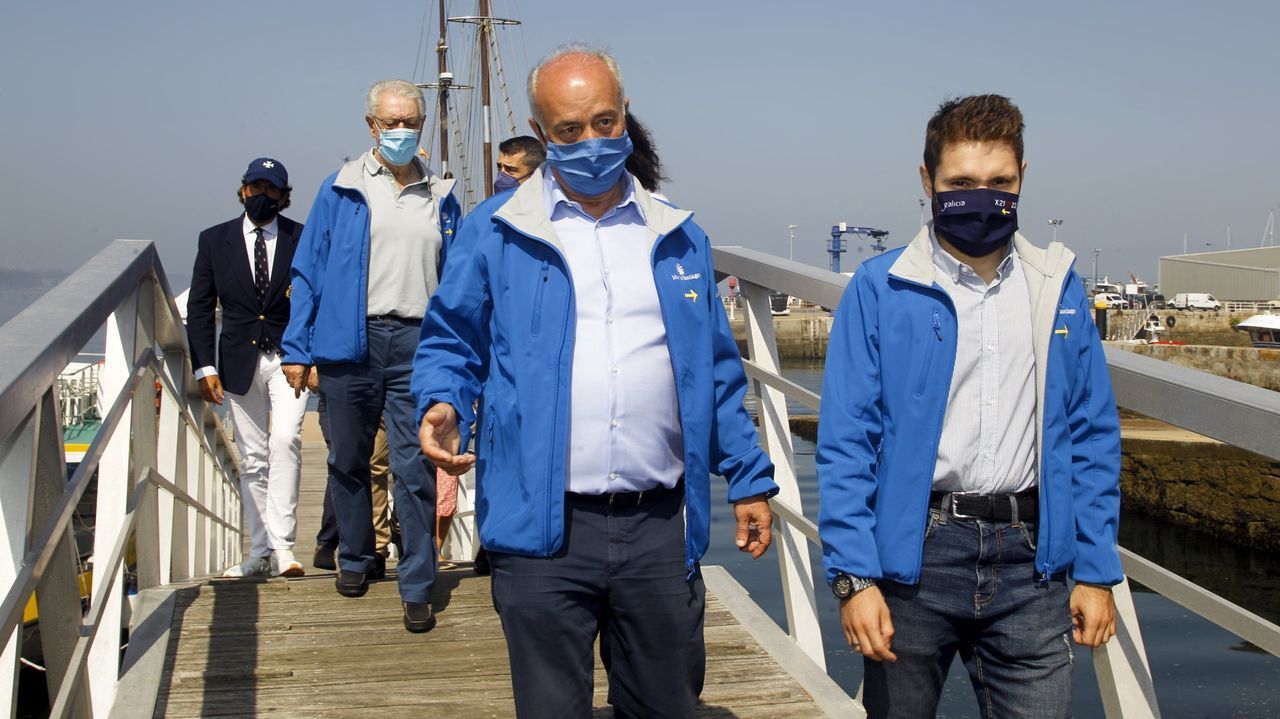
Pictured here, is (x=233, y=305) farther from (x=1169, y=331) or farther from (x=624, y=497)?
(x=1169, y=331)

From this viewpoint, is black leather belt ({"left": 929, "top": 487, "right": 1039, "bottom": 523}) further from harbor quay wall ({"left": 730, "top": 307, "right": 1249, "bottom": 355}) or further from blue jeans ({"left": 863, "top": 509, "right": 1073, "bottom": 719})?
harbor quay wall ({"left": 730, "top": 307, "right": 1249, "bottom": 355})

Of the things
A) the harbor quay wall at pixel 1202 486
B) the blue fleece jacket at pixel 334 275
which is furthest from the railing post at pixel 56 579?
the harbor quay wall at pixel 1202 486

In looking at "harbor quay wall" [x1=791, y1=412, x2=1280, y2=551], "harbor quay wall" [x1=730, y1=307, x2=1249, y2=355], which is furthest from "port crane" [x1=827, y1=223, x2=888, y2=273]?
"harbor quay wall" [x1=791, y1=412, x2=1280, y2=551]

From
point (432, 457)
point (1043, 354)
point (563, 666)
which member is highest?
point (1043, 354)

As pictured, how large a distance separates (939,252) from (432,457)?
104 centimetres

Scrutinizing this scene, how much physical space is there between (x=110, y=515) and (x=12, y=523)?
1304 mm

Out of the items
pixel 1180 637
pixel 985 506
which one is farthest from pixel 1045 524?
pixel 1180 637

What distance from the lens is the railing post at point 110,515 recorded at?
110 inches

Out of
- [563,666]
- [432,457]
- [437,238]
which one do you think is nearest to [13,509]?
[432,457]

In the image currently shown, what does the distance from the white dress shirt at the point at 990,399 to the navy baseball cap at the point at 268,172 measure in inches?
148

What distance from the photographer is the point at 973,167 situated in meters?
2.26

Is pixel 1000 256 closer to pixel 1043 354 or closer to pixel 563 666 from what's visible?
pixel 1043 354

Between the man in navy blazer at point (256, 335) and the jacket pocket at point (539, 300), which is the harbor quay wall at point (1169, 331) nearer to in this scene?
the man in navy blazer at point (256, 335)

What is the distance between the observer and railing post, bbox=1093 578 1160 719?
234 centimetres
